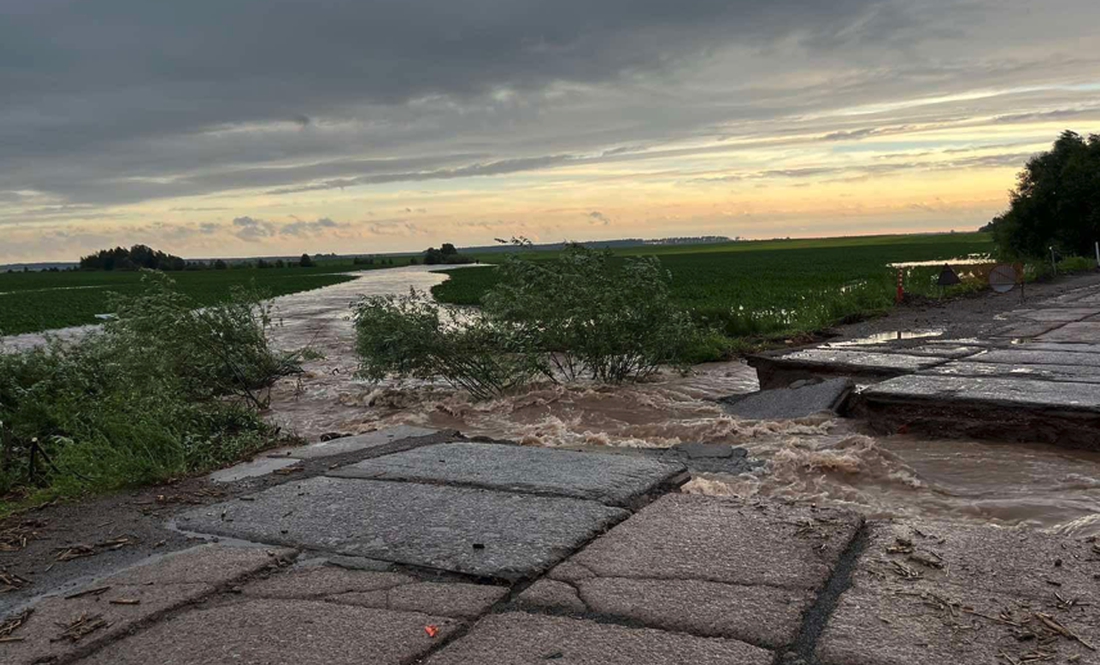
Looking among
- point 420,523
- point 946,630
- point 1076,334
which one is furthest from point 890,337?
point 946,630

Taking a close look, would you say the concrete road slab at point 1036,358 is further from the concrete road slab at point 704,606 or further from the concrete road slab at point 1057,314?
the concrete road slab at point 704,606

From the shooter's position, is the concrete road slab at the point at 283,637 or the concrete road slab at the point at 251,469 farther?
the concrete road slab at the point at 251,469

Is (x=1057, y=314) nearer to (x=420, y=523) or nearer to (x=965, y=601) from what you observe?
(x=965, y=601)

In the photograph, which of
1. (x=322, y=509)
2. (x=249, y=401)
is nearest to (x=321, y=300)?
(x=249, y=401)

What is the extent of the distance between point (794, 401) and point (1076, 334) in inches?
216

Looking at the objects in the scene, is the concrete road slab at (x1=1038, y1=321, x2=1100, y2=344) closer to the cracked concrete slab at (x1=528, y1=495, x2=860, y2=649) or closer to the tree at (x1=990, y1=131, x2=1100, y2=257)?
the cracked concrete slab at (x1=528, y1=495, x2=860, y2=649)

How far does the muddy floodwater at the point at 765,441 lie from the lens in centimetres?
515

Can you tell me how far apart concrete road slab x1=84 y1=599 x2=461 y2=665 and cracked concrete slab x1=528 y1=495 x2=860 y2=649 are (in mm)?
495

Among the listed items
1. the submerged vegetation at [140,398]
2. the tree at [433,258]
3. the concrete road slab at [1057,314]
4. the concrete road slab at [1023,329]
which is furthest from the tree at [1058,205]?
the tree at [433,258]

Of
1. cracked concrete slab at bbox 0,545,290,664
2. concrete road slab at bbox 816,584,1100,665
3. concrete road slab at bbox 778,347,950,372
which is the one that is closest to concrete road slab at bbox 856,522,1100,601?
concrete road slab at bbox 816,584,1100,665

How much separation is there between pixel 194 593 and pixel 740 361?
9866mm

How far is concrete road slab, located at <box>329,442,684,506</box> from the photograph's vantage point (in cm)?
463

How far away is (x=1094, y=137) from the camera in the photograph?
3478 centimetres

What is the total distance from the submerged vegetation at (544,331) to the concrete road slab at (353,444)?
3.82 metres
